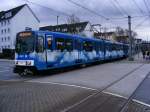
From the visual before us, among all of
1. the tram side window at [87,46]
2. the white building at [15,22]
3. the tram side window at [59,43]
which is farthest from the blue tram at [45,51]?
the white building at [15,22]

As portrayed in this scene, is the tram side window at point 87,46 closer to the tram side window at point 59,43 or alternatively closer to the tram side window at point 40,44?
the tram side window at point 59,43

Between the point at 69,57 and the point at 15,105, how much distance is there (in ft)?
51.9

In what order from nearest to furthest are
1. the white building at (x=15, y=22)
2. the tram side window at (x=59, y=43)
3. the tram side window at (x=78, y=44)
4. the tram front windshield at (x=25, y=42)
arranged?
the tram front windshield at (x=25, y=42)
the tram side window at (x=59, y=43)
the tram side window at (x=78, y=44)
the white building at (x=15, y=22)

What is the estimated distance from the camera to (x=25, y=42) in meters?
21.2

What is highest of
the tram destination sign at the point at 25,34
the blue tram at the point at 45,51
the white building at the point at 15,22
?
the white building at the point at 15,22

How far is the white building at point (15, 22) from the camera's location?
85.2 meters

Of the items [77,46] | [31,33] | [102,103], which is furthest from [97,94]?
[77,46]

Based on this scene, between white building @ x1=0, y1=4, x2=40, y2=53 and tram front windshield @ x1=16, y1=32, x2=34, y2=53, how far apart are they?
206ft

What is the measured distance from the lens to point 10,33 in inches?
3391

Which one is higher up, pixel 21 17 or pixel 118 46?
pixel 21 17

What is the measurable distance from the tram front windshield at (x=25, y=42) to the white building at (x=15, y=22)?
62.8 meters

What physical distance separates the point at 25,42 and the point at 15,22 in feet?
216

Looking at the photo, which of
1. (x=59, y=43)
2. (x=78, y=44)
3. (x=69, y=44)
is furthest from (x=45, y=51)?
(x=78, y=44)

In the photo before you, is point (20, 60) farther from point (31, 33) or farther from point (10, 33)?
point (10, 33)
